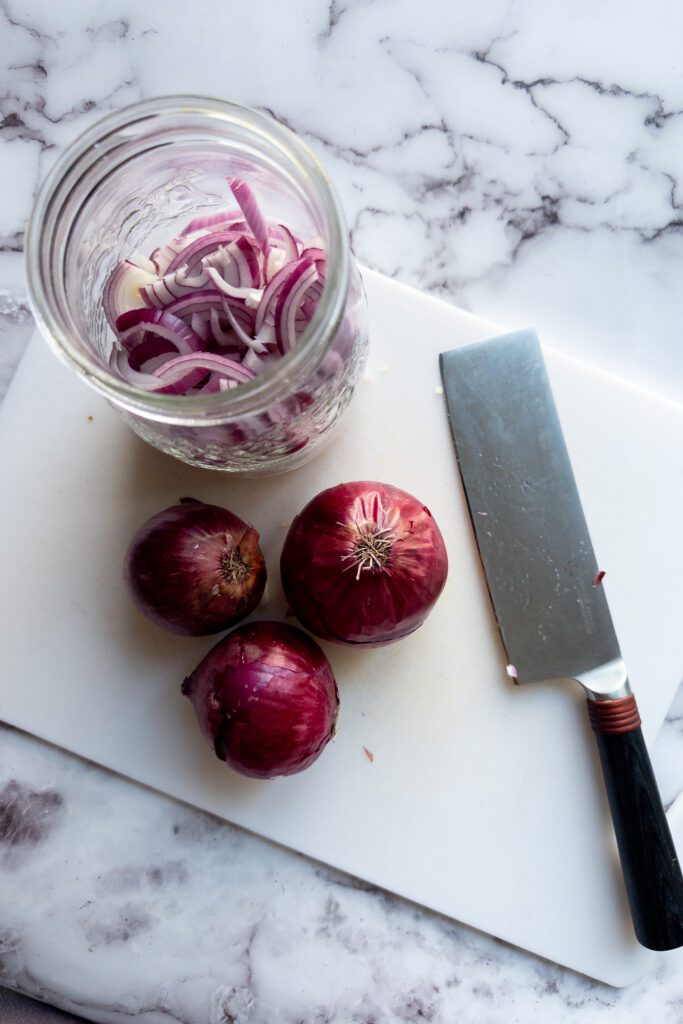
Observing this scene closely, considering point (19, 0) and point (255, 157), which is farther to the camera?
point (19, 0)

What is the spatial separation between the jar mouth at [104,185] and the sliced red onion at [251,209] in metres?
0.05

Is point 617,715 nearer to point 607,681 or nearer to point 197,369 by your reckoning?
point 607,681

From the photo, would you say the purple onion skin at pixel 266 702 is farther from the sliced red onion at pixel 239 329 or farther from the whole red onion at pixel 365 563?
the sliced red onion at pixel 239 329

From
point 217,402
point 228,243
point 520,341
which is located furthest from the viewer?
point 520,341

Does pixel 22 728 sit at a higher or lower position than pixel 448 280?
lower

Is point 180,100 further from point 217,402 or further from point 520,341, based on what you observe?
point 520,341

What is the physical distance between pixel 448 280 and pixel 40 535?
599mm

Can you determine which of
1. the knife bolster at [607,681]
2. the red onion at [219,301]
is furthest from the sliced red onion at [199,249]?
the knife bolster at [607,681]

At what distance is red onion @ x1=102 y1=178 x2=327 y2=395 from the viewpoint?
2.53 ft

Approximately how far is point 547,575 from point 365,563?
25 cm

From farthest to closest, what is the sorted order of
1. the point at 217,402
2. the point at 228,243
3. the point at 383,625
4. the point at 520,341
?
the point at 520,341, the point at 383,625, the point at 228,243, the point at 217,402

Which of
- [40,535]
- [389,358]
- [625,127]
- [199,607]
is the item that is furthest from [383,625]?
[625,127]

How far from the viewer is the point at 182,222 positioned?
0.92m

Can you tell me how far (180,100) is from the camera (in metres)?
0.75
